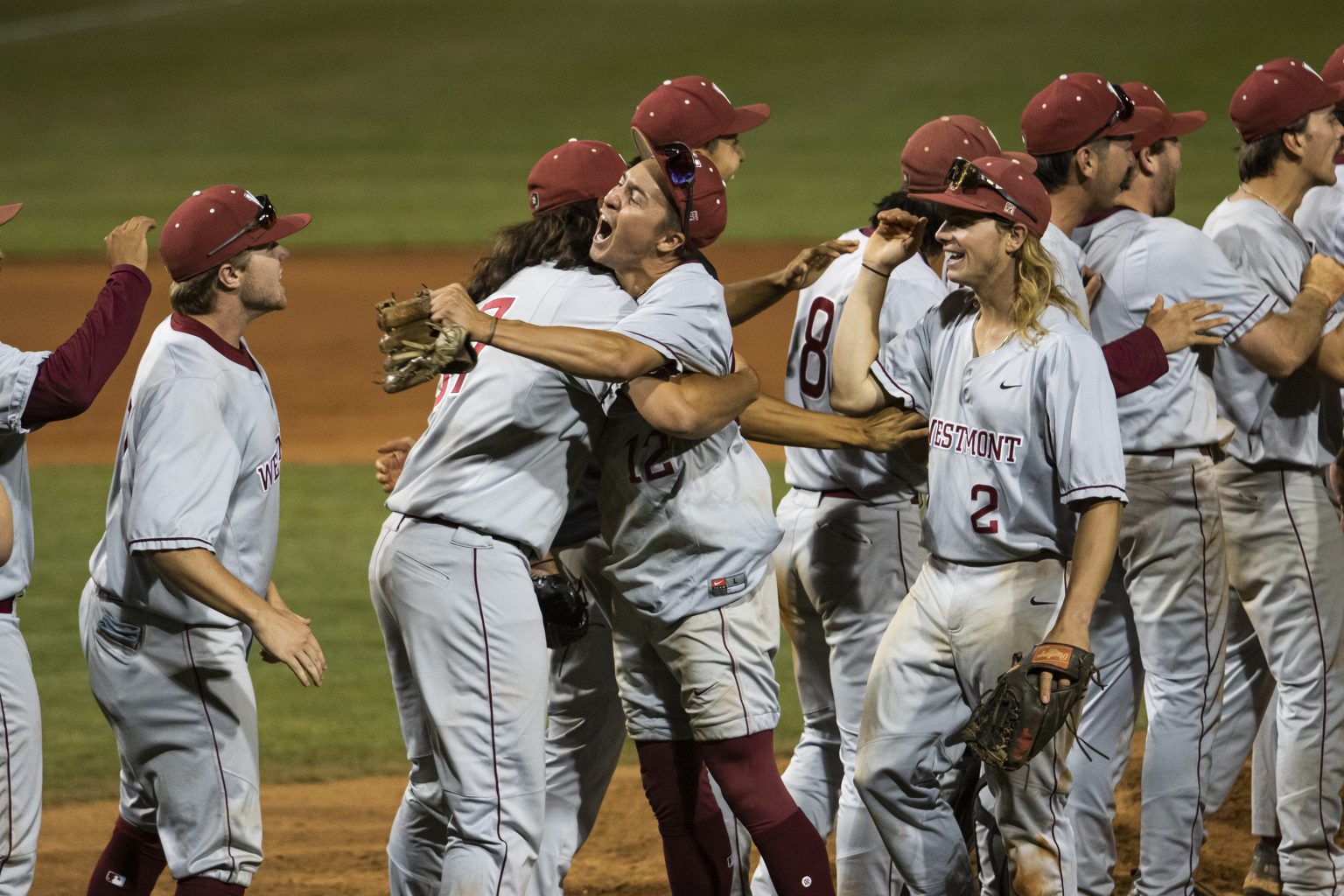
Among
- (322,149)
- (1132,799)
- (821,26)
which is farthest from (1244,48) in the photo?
(1132,799)

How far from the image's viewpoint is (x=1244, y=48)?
24.8 metres

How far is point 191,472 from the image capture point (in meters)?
3.41

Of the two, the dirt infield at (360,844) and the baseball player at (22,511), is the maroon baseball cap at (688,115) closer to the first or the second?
the baseball player at (22,511)

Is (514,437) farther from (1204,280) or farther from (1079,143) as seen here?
(1204,280)

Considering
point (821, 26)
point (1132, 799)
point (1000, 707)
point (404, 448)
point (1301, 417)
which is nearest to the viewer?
point (1000, 707)

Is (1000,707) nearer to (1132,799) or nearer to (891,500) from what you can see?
(891,500)

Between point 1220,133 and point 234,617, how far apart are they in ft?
69.8

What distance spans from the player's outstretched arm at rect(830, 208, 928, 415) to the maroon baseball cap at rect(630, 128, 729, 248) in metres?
0.41

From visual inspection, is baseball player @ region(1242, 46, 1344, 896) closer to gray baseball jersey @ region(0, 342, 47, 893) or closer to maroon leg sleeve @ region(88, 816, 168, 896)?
maroon leg sleeve @ region(88, 816, 168, 896)

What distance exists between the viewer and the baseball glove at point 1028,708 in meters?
3.26

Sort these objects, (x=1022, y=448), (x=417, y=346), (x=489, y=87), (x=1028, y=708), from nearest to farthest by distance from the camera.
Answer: (x=417, y=346)
(x=1028, y=708)
(x=1022, y=448)
(x=489, y=87)

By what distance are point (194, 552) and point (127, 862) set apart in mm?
897

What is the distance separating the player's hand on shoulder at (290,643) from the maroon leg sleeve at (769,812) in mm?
939

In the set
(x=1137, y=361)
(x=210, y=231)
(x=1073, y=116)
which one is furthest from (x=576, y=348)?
(x=1073, y=116)
